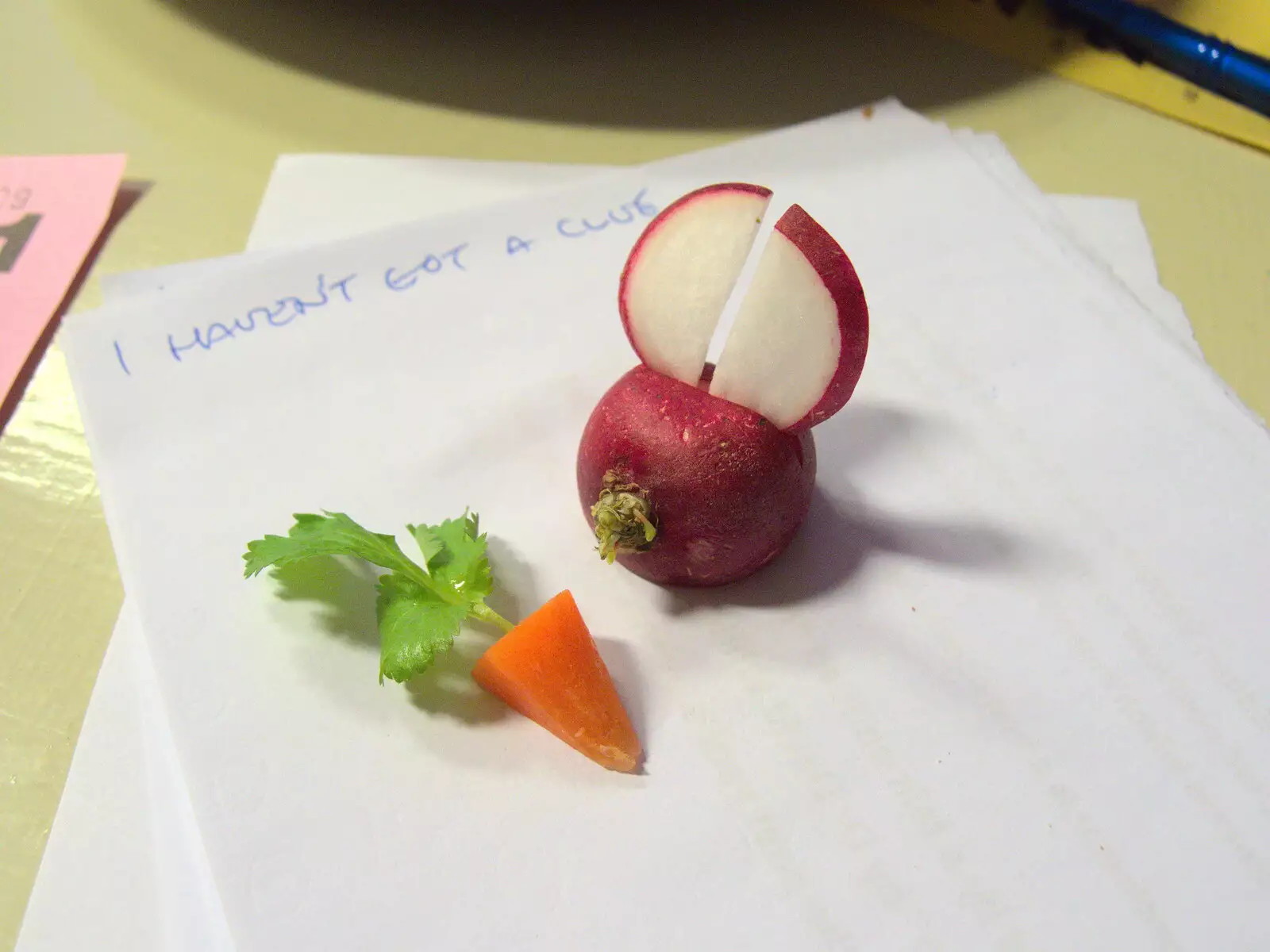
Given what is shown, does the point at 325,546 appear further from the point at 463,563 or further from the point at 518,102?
the point at 518,102

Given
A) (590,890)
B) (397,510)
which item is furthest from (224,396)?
(590,890)

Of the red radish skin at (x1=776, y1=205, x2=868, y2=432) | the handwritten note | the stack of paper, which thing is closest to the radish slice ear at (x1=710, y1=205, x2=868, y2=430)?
the red radish skin at (x1=776, y1=205, x2=868, y2=432)

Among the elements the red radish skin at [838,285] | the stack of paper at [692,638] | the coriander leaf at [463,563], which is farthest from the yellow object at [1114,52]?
the coriander leaf at [463,563]

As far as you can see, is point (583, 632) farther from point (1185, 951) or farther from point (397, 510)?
point (1185, 951)

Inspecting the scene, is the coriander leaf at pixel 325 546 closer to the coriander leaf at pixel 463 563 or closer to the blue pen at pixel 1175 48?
the coriander leaf at pixel 463 563

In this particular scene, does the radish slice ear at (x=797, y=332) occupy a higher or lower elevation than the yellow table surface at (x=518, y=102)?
lower

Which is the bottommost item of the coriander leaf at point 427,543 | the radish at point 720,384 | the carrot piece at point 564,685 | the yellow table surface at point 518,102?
the carrot piece at point 564,685

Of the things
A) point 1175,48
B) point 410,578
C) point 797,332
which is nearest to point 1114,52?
point 1175,48
